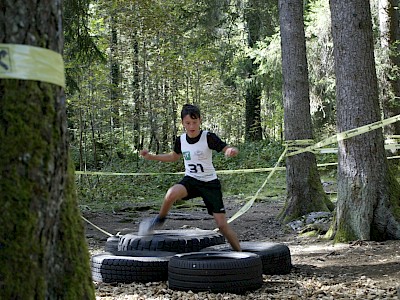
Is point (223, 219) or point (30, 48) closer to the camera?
point (30, 48)

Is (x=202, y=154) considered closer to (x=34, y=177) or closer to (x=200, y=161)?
(x=200, y=161)

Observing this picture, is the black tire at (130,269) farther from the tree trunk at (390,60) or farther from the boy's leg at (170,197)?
the tree trunk at (390,60)

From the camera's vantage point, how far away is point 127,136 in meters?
27.2

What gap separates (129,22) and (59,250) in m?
19.0

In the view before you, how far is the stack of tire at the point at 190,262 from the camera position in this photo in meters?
5.09

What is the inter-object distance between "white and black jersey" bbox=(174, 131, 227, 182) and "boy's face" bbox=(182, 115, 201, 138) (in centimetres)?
5

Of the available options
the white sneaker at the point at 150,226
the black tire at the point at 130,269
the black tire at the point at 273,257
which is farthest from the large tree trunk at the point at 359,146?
the black tire at the point at 130,269

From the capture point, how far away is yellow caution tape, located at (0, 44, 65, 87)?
242 cm

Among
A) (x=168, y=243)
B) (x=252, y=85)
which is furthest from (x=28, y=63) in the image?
(x=252, y=85)

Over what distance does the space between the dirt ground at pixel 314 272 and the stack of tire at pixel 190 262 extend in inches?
3.9

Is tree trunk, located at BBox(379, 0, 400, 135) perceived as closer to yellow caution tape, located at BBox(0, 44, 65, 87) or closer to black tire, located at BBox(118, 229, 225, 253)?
black tire, located at BBox(118, 229, 225, 253)

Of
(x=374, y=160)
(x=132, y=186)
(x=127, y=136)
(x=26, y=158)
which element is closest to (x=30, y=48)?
(x=26, y=158)

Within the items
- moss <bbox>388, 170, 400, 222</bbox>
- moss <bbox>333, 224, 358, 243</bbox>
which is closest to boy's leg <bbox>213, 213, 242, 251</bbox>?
moss <bbox>333, 224, 358, 243</bbox>

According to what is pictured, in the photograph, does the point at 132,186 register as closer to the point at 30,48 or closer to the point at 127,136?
the point at 127,136
